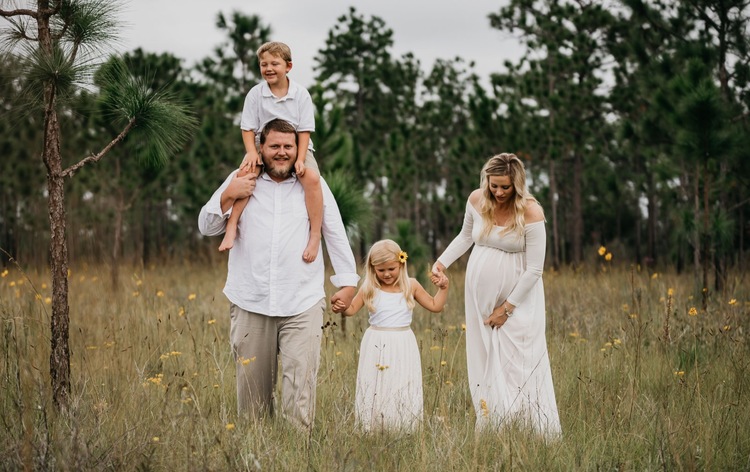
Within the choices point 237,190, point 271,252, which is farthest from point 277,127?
point 271,252

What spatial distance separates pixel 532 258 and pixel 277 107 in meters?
1.79

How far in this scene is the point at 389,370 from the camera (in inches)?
175

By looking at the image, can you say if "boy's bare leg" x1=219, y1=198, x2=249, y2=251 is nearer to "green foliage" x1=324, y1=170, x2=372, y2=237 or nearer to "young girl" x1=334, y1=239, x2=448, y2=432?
"young girl" x1=334, y1=239, x2=448, y2=432

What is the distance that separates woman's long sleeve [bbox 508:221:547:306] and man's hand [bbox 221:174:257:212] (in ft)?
5.39

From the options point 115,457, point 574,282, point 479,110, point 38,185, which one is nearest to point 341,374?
point 115,457

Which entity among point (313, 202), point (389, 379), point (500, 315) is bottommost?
point (389, 379)

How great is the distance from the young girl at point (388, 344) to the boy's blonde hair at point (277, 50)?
1331 millimetres

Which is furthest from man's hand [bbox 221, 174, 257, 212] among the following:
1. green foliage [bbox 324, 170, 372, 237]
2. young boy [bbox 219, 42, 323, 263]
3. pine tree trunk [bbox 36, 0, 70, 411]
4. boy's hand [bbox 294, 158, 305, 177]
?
green foliage [bbox 324, 170, 372, 237]

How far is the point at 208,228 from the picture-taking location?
163 inches

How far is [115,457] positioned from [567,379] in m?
3.34

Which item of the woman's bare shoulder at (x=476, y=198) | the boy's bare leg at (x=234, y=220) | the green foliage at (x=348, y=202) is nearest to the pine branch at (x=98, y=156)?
the boy's bare leg at (x=234, y=220)

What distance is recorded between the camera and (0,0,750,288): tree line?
10.0 metres

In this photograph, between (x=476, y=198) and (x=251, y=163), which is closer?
(x=251, y=163)

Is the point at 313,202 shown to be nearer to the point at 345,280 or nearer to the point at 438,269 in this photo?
the point at 345,280
